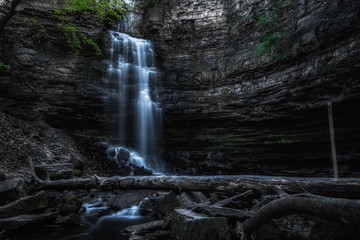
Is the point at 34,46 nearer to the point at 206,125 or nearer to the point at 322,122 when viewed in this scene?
the point at 206,125

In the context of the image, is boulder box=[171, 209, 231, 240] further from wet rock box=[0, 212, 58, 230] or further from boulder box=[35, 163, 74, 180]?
boulder box=[35, 163, 74, 180]

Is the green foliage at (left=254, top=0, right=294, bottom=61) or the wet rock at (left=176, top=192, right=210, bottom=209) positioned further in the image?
the green foliage at (left=254, top=0, right=294, bottom=61)

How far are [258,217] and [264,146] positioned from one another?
40.8ft

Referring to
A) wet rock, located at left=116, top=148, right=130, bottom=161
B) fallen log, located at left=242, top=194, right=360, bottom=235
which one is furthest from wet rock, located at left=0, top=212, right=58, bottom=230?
wet rock, located at left=116, top=148, right=130, bottom=161

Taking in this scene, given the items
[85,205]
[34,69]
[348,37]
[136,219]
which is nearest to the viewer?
[136,219]

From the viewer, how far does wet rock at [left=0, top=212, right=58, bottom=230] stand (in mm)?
3709

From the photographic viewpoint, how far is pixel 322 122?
477 inches

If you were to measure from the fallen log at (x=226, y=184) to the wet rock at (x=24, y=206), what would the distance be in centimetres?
117

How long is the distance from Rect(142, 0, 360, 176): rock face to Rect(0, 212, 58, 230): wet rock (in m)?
11.4

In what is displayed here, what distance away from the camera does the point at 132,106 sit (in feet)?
54.4

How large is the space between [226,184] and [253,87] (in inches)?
446

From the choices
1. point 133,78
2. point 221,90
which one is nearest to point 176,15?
point 133,78

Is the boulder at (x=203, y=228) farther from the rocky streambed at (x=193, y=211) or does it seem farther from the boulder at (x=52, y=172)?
the boulder at (x=52, y=172)

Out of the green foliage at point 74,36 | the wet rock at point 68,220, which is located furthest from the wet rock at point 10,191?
the green foliage at point 74,36
